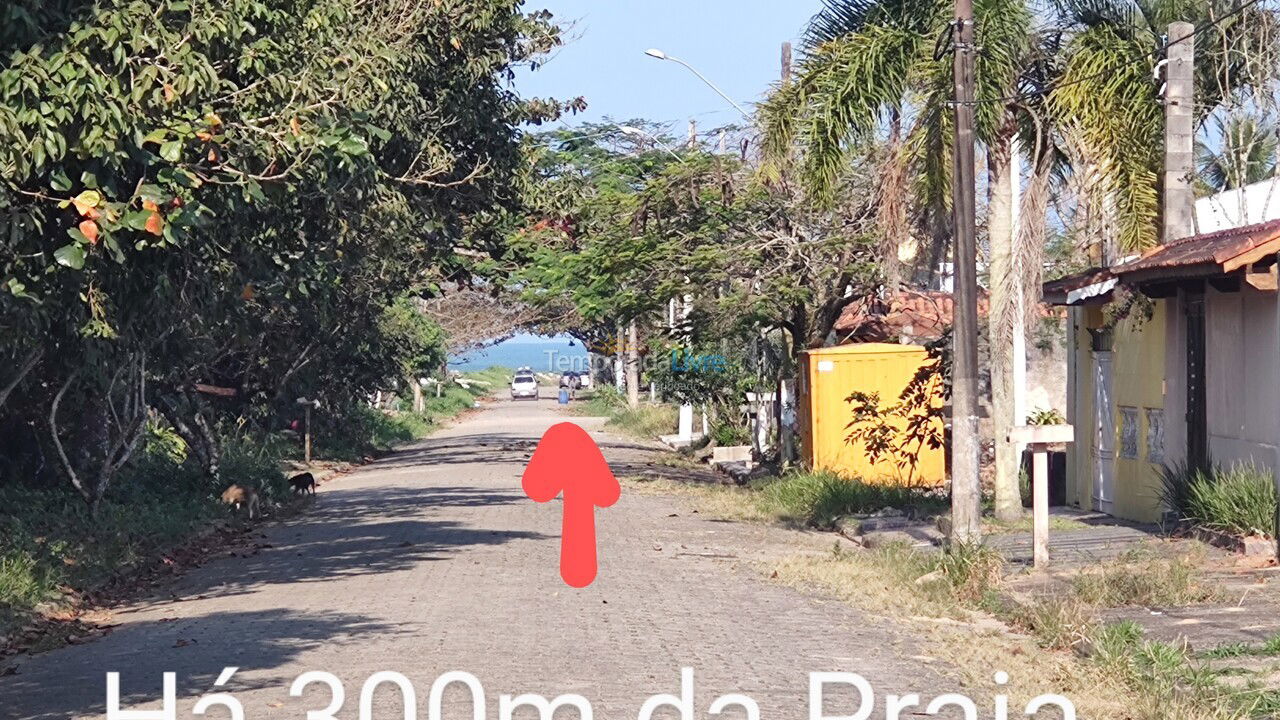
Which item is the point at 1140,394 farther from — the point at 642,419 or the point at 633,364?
the point at 633,364

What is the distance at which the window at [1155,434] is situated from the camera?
65.3 ft

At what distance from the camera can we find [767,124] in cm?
2161

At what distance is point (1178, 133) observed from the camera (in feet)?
64.5

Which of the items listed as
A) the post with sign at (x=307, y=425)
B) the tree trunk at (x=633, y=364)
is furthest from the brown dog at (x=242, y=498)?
the tree trunk at (x=633, y=364)

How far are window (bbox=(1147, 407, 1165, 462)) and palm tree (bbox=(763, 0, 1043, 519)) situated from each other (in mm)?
1660

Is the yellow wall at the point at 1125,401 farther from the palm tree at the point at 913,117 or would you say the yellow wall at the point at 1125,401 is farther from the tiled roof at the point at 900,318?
the tiled roof at the point at 900,318

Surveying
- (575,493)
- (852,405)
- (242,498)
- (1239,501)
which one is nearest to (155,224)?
(575,493)

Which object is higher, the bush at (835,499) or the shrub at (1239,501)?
the shrub at (1239,501)

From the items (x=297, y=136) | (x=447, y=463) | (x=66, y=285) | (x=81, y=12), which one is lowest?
(x=447, y=463)

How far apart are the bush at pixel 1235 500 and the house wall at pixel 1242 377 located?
24cm

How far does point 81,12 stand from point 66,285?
2.06 meters

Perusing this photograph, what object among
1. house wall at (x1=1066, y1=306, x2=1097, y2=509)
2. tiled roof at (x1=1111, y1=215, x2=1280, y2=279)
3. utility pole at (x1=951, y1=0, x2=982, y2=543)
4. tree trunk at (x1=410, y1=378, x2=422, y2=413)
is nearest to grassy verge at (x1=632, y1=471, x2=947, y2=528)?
house wall at (x1=1066, y1=306, x2=1097, y2=509)

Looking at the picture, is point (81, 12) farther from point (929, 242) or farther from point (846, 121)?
point (929, 242)

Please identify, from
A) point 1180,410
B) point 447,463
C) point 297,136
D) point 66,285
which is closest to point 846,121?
point 1180,410
